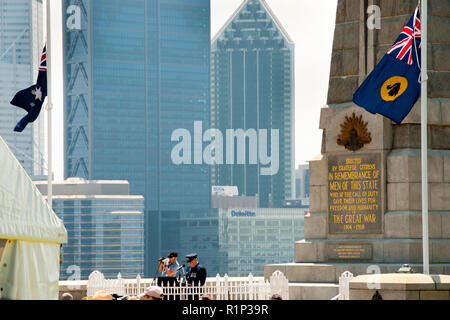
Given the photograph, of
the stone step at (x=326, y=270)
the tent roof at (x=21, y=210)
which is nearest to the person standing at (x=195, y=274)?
the stone step at (x=326, y=270)

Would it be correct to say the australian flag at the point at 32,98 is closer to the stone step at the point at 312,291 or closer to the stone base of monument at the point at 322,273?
the stone base of monument at the point at 322,273

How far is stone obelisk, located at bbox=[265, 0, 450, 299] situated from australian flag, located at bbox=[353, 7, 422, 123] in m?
4.08

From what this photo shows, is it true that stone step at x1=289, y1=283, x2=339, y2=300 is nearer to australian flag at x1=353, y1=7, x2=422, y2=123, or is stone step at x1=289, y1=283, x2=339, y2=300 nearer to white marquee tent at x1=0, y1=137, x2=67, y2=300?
australian flag at x1=353, y1=7, x2=422, y2=123

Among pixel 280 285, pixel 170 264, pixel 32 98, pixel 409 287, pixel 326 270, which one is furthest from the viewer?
pixel 32 98

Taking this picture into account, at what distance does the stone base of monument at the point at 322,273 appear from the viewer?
21.0 m

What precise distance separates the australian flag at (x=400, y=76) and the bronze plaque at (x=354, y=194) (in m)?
4.27

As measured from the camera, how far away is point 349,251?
22.2 meters

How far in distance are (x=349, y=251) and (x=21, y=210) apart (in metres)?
13.6

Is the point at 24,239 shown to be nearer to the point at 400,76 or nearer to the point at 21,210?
the point at 21,210

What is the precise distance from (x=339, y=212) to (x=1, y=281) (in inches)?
557

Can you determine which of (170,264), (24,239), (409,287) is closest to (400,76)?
(409,287)
